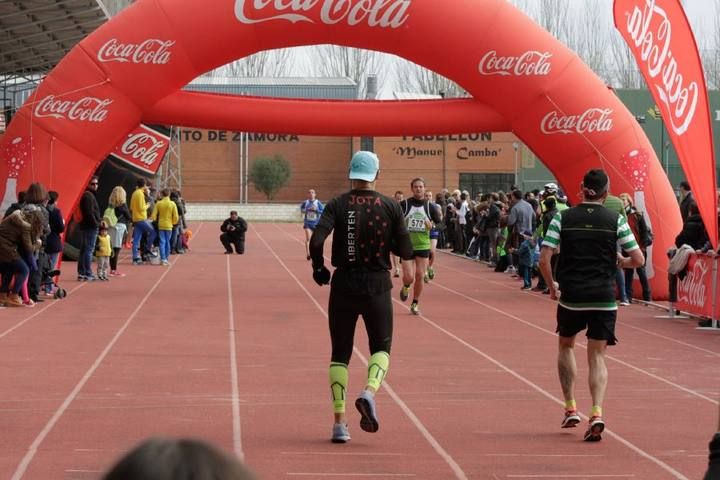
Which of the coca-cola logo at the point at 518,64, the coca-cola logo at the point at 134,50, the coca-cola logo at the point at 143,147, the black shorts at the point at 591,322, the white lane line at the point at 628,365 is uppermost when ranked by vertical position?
the coca-cola logo at the point at 134,50

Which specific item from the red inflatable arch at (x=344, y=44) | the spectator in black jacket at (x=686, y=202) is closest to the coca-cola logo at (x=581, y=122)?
the red inflatable arch at (x=344, y=44)

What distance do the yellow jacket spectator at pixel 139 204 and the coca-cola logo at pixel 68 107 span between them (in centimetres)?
688

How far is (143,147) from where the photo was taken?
28.5m

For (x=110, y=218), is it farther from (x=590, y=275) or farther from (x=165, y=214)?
(x=590, y=275)

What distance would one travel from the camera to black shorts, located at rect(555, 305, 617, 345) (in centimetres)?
819

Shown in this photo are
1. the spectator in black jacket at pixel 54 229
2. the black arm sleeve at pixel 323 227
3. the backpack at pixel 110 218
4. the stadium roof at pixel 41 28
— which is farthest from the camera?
the stadium roof at pixel 41 28

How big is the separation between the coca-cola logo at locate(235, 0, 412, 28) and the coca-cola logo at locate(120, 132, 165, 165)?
10.2 meters

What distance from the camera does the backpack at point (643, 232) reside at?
60.5 feet

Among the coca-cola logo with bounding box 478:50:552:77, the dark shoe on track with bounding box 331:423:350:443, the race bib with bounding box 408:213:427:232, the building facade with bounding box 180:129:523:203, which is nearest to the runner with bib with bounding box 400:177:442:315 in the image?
the race bib with bounding box 408:213:427:232

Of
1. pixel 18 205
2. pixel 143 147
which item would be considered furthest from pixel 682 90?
pixel 143 147

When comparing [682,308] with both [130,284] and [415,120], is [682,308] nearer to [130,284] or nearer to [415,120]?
[415,120]

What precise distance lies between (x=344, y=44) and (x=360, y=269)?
1152 cm

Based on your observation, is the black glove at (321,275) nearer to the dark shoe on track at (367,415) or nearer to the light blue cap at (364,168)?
the light blue cap at (364,168)

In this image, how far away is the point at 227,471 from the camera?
4.75 ft
